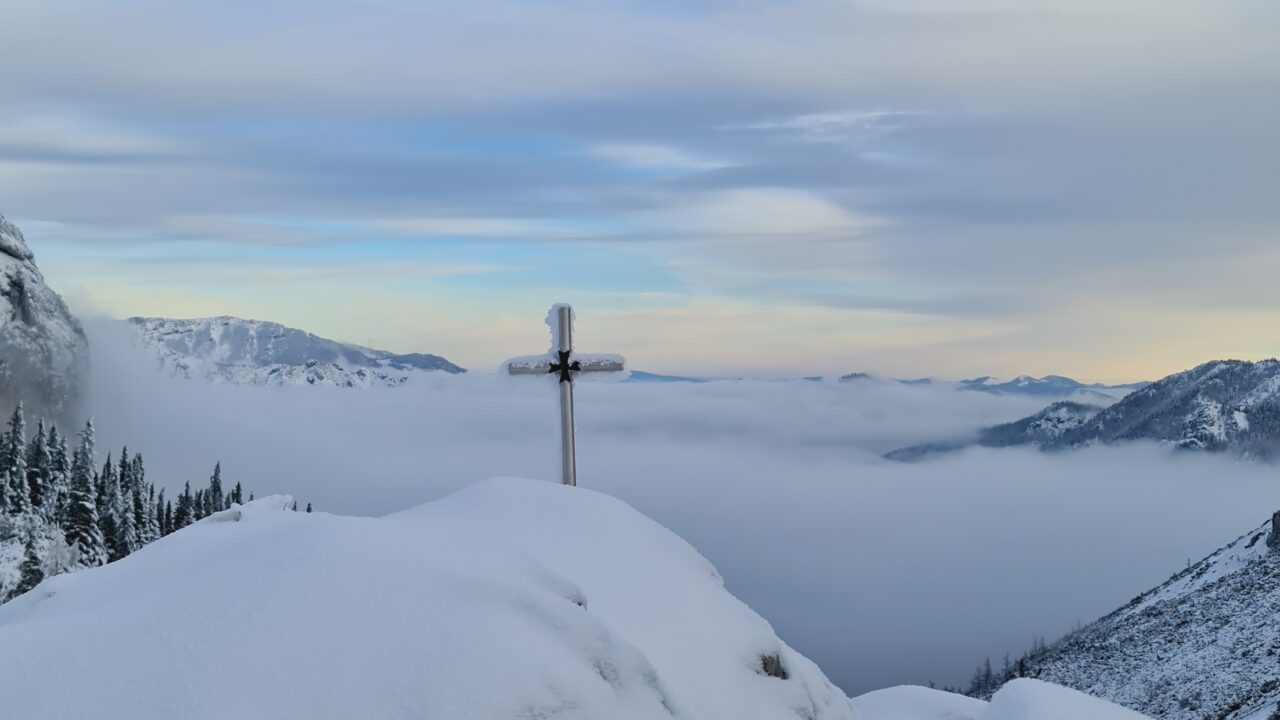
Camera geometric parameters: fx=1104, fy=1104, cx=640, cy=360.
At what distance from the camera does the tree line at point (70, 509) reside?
117m

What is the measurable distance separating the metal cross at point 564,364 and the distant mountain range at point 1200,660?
10689 centimetres

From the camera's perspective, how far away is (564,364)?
2297 cm

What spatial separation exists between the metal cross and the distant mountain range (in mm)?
106886

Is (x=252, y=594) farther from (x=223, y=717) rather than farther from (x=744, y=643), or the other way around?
(x=744, y=643)

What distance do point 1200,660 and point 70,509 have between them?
152 m

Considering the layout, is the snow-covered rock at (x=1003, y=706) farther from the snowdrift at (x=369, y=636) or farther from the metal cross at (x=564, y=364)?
the metal cross at (x=564, y=364)

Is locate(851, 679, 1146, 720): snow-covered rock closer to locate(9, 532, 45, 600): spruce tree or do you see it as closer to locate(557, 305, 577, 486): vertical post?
locate(557, 305, 577, 486): vertical post

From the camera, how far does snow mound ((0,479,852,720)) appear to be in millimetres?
9344

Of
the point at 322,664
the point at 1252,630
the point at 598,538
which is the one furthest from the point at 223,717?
the point at 1252,630

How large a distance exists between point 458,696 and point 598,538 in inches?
243

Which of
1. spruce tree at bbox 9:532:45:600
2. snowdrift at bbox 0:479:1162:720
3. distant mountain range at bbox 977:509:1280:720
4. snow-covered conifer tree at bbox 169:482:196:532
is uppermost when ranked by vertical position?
snowdrift at bbox 0:479:1162:720

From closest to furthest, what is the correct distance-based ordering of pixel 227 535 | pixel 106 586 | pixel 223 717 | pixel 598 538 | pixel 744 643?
1. pixel 223 717
2. pixel 106 586
3. pixel 227 535
4. pixel 744 643
5. pixel 598 538

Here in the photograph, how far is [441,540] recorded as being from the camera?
12141mm

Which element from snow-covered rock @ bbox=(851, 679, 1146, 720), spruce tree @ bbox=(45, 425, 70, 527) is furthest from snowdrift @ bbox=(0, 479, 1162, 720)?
spruce tree @ bbox=(45, 425, 70, 527)
